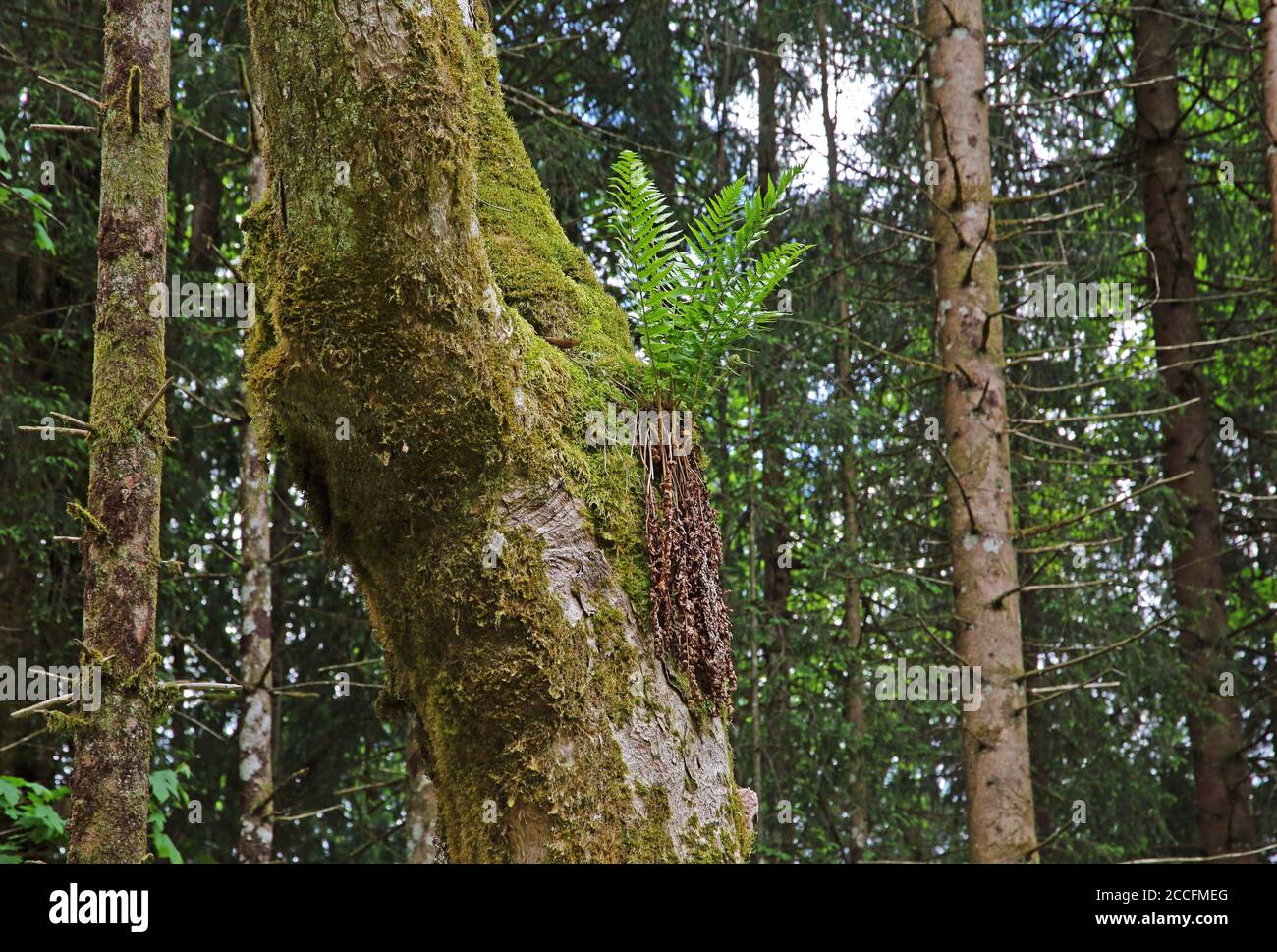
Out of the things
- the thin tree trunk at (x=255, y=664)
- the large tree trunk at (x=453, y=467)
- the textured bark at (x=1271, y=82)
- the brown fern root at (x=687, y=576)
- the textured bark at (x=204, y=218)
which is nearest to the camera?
the large tree trunk at (x=453, y=467)

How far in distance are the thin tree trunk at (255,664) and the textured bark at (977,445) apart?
4.68m

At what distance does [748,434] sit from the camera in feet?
41.3

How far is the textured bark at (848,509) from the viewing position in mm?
11969

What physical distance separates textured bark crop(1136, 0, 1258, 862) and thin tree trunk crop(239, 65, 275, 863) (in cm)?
918

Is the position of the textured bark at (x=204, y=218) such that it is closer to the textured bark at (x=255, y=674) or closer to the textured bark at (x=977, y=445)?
the textured bark at (x=255, y=674)

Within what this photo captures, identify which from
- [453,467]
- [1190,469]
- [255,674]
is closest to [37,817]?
[255,674]

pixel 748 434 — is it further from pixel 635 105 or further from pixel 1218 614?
pixel 1218 614

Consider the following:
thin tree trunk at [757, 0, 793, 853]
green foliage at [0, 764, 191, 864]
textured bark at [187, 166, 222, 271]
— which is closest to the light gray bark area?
green foliage at [0, 764, 191, 864]

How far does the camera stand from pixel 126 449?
16.3 feet

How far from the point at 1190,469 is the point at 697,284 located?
37.0 feet

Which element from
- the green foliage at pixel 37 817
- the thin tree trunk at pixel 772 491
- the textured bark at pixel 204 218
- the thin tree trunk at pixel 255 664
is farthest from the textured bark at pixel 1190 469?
the green foliage at pixel 37 817

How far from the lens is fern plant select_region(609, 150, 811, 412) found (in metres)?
3.09

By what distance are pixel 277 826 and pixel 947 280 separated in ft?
31.5
